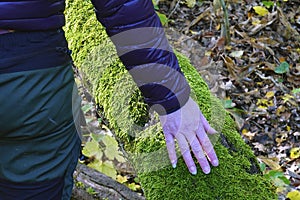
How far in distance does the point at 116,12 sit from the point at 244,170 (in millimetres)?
880

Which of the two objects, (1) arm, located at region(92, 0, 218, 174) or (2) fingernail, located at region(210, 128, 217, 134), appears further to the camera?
(2) fingernail, located at region(210, 128, 217, 134)

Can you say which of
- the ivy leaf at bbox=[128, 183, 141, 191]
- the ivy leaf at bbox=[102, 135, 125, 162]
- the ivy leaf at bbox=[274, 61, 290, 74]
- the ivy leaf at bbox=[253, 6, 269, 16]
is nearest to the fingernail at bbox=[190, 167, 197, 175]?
the ivy leaf at bbox=[102, 135, 125, 162]

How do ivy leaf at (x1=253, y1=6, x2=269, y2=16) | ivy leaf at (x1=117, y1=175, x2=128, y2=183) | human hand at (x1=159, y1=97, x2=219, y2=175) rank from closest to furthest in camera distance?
1. human hand at (x1=159, y1=97, x2=219, y2=175)
2. ivy leaf at (x1=117, y1=175, x2=128, y2=183)
3. ivy leaf at (x1=253, y1=6, x2=269, y2=16)

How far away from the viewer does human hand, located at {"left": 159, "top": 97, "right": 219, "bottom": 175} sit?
5.64ft

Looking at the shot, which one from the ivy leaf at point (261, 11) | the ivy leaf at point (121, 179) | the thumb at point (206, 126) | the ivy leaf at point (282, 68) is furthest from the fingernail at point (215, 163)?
the ivy leaf at point (261, 11)

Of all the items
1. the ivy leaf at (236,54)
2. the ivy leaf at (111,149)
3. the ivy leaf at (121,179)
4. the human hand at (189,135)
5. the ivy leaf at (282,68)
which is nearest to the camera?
the human hand at (189,135)

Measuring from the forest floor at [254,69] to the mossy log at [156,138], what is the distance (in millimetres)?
845

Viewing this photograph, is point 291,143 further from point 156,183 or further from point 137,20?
point 137,20

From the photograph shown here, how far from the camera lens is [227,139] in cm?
199

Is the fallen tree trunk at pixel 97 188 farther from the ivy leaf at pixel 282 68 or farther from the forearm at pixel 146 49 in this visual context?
the ivy leaf at pixel 282 68

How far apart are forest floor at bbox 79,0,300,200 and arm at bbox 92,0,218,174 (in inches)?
59.4

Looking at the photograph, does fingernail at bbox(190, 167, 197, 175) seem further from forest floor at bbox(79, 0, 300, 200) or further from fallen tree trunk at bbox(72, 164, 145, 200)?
forest floor at bbox(79, 0, 300, 200)

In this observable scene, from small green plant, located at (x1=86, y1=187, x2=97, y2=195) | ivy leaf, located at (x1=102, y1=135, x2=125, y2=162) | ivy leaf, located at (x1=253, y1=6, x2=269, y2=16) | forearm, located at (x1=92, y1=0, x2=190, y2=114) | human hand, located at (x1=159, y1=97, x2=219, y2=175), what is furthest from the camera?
ivy leaf, located at (x1=253, y1=6, x2=269, y2=16)

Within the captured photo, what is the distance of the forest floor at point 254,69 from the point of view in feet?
12.2
